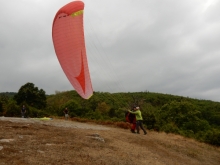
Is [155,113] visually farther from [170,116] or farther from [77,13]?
[77,13]

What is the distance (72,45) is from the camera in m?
12.4

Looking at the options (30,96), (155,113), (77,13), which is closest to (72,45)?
(77,13)

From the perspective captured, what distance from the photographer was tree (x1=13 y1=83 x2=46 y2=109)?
138 ft

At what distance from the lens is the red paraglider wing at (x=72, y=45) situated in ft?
40.4

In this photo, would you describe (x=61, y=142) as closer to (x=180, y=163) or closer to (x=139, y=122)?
(x=180, y=163)

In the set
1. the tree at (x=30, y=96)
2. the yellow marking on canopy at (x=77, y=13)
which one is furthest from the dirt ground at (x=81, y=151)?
the tree at (x=30, y=96)

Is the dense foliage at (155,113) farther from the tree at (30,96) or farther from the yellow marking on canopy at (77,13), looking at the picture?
the yellow marking on canopy at (77,13)

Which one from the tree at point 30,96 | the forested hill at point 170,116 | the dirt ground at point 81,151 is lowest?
the dirt ground at point 81,151

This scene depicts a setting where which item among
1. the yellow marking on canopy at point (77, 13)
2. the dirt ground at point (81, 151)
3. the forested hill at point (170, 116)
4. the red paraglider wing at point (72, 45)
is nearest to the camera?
the dirt ground at point (81, 151)

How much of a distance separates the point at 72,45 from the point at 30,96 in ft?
105

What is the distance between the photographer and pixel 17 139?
30.5 feet

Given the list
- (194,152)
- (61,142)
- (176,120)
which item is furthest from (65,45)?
(176,120)

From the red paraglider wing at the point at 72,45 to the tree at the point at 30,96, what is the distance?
102ft

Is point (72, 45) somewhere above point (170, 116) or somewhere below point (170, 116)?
above
